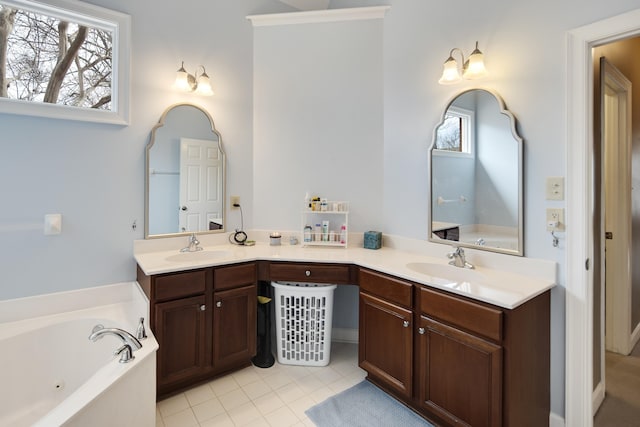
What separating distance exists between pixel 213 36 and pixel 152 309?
7.15ft

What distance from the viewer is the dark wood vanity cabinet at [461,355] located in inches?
56.8

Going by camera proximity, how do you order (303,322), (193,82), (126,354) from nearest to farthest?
1. (126,354)
2. (303,322)
3. (193,82)

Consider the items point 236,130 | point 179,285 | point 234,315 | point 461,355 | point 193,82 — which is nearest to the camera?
point 461,355

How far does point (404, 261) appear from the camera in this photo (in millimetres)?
2150

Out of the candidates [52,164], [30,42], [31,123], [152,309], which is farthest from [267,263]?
[30,42]

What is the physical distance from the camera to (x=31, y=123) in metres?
1.94

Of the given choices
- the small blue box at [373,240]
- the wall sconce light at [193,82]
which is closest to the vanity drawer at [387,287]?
the small blue box at [373,240]

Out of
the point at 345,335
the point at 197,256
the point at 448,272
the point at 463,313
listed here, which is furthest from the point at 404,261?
the point at 197,256

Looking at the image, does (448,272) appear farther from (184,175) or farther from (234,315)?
(184,175)

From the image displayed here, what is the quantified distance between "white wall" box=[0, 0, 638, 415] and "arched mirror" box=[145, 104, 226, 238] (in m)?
0.08

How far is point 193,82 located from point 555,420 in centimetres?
319

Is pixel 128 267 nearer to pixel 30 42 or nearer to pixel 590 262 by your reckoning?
pixel 30 42

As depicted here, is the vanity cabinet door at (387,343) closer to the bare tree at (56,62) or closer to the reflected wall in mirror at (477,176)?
the reflected wall in mirror at (477,176)

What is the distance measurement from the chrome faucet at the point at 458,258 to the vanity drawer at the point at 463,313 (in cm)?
39
